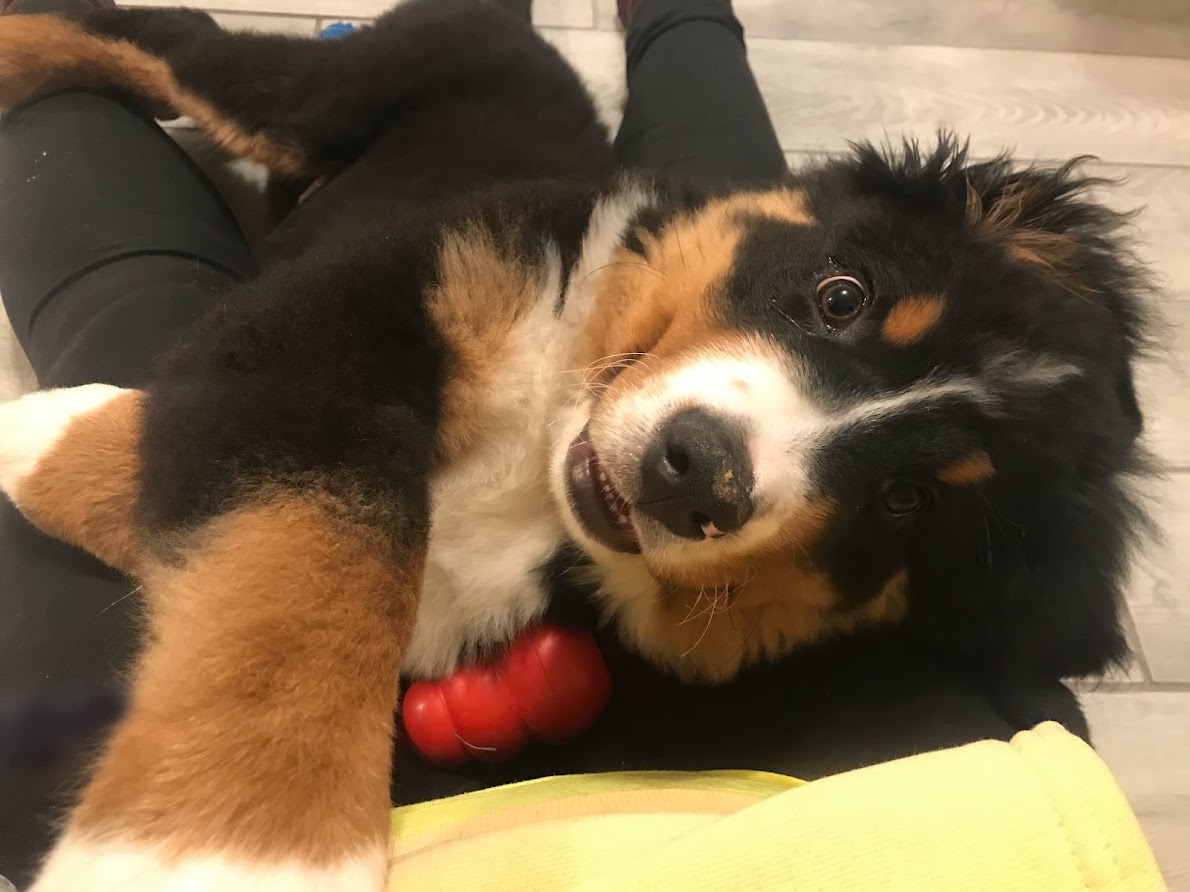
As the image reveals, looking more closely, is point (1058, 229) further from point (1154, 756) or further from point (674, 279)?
point (1154, 756)

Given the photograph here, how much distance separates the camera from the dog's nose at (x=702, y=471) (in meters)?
1.22

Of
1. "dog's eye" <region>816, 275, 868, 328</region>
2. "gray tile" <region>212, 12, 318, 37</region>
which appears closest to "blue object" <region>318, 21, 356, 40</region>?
"gray tile" <region>212, 12, 318, 37</region>

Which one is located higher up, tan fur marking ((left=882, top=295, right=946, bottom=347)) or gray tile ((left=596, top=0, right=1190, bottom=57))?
tan fur marking ((left=882, top=295, right=946, bottom=347))

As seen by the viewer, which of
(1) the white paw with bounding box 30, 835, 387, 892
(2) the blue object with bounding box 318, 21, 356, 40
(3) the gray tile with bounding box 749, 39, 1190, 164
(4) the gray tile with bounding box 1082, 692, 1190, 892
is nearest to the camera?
(1) the white paw with bounding box 30, 835, 387, 892

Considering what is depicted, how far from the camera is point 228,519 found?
3.74ft

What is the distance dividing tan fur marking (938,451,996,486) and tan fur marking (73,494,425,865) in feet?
2.87

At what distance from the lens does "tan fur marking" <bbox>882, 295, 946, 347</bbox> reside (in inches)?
54.7

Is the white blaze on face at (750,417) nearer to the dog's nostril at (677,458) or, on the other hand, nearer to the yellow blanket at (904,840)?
the dog's nostril at (677,458)

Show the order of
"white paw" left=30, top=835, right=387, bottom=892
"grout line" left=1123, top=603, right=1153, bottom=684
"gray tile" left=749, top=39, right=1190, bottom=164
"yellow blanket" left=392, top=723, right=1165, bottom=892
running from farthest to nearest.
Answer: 1. "gray tile" left=749, top=39, right=1190, bottom=164
2. "grout line" left=1123, top=603, right=1153, bottom=684
3. "white paw" left=30, top=835, right=387, bottom=892
4. "yellow blanket" left=392, top=723, right=1165, bottom=892

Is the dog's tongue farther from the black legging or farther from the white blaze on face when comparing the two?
the black legging

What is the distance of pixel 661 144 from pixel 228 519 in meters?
1.98

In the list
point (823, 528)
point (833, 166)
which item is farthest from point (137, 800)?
point (833, 166)

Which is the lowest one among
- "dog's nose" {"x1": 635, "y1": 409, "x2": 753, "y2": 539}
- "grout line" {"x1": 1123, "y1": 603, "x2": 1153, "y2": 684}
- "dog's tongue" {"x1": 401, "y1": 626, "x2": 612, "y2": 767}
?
"grout line" {"x1": 1123, "y1": 603, "x2": 1153, "y2": 684}

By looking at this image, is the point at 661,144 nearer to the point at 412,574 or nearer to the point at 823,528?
the point at 823,528
